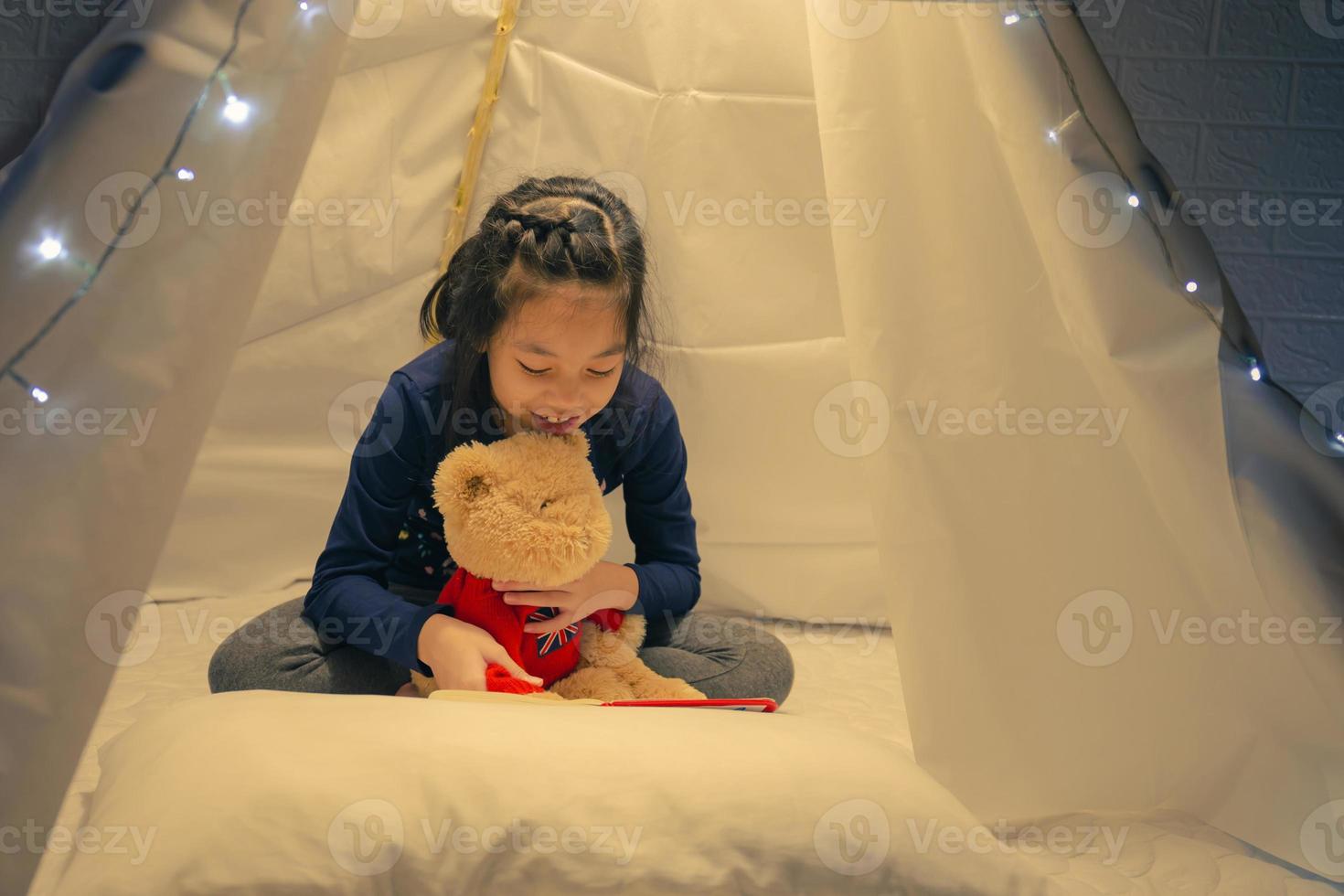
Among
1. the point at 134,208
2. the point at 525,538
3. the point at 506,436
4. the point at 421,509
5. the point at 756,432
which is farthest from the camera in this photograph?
the point at 756,432

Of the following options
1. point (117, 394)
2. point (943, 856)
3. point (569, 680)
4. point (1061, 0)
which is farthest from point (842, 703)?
point (117, 394)

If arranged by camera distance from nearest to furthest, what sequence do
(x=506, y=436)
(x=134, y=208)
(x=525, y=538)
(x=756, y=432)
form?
(x=134, y=208)
(x=525, y=538)
(x=506, y=436)
(x=756, y=432)

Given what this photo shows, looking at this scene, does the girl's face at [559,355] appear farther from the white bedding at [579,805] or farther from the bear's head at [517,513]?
the white bedding at [579,805]

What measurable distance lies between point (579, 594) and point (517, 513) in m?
0.12

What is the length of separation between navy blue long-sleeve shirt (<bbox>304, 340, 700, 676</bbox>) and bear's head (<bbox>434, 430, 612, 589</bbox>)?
0.36ft

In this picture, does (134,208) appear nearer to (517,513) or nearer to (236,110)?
(236,110)

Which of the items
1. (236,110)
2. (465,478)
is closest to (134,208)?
(236,110)

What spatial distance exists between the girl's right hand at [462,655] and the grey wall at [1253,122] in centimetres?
106

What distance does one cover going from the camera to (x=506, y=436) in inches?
41.7

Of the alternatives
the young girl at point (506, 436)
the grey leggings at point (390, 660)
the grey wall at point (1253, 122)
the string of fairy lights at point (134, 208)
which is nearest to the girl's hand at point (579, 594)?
the young girl at point (506, 436)

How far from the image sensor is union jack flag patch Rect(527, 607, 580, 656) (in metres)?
1.00

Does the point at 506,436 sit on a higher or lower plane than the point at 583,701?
higher

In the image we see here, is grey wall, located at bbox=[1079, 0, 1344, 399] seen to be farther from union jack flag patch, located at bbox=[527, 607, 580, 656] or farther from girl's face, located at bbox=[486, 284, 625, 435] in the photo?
union jack flag patch, located at bbox=[527, 607, 580, 656]

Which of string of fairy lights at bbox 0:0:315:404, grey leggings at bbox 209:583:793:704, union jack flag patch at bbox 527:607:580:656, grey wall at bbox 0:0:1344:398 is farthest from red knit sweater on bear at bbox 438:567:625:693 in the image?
grey wall at bbox 0:0:1344:398
